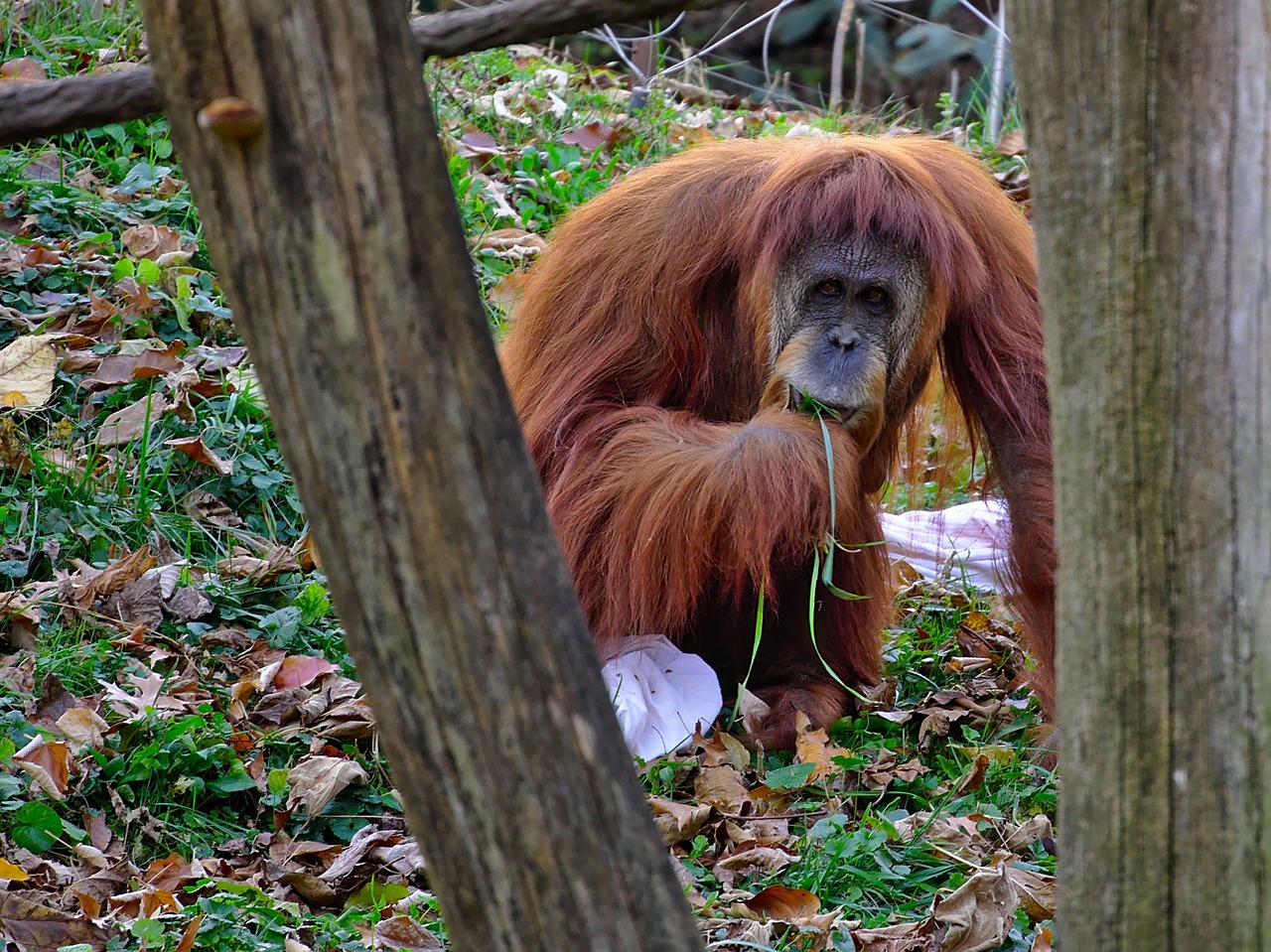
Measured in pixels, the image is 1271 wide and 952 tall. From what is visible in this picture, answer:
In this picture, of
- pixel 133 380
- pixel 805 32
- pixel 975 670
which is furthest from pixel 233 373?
pixel 805 32

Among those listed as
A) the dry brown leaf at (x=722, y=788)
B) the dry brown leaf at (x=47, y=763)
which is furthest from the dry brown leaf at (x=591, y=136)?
the dry brown leaf at (x=47, y=763)

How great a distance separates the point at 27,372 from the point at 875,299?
203 cm

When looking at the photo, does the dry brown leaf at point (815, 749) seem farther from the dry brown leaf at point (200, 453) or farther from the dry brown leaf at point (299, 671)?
the dry brown leaf at point (200, 453)

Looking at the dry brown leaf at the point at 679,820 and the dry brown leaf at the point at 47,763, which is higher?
the dry brown leaf at the point at 47,763

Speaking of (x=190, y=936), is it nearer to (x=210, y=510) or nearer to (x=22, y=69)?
(x=210, y=510)

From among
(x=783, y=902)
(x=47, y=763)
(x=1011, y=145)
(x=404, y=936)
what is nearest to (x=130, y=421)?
(x=47, y=763)

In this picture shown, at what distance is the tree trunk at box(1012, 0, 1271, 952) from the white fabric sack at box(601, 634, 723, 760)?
171 centimetres

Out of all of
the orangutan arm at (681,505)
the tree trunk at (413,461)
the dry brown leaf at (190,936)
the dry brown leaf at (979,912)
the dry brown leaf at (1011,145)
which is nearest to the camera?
the tree trunk at (413,461)

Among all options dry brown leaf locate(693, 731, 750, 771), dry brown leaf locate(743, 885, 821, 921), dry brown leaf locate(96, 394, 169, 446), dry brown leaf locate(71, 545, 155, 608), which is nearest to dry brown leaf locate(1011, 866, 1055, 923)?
dry brown leaf locate(743, 885, 821, 921)

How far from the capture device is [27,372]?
3574 millimetres

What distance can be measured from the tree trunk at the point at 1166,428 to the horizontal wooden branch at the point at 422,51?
376mm

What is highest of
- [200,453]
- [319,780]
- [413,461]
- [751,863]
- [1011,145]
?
[413,461]

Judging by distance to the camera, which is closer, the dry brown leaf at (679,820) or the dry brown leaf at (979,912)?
the dry brown leaf at (979,912)

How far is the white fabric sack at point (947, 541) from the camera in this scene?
4.02 m
